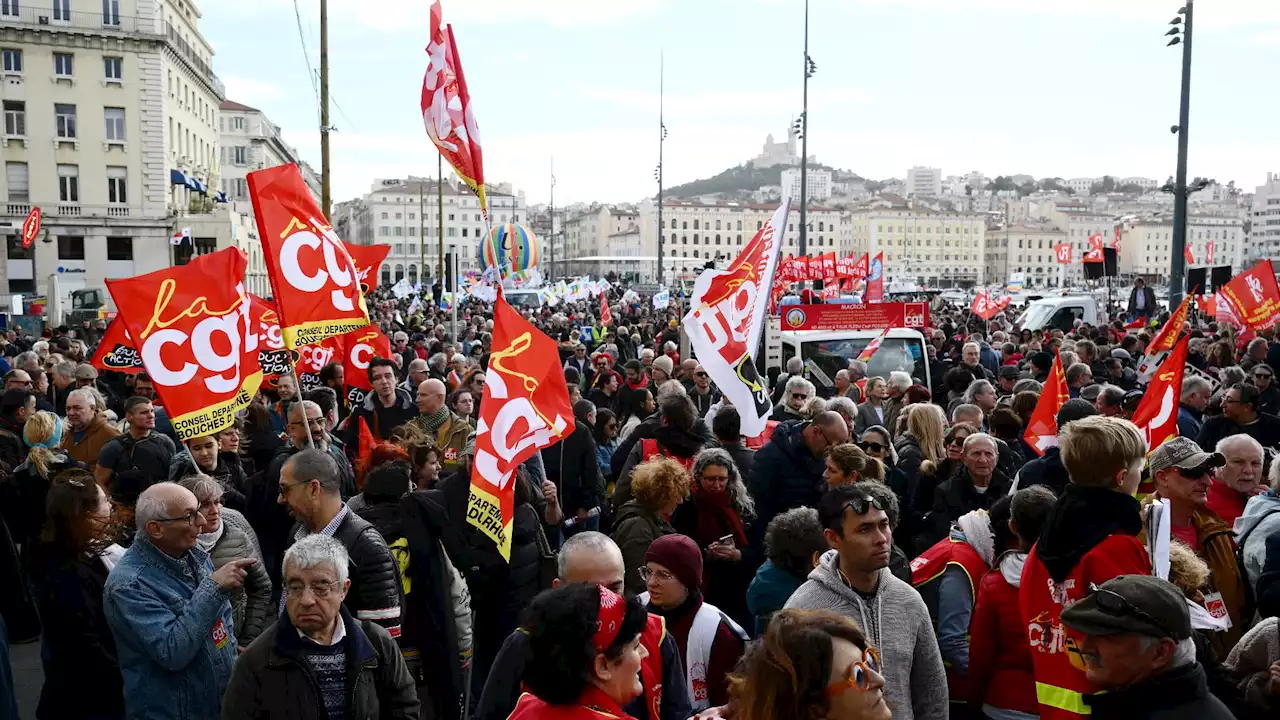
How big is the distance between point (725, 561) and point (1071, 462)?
1913 millimetres

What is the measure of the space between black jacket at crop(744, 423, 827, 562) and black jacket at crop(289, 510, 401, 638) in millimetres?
2418

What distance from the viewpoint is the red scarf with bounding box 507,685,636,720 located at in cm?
284

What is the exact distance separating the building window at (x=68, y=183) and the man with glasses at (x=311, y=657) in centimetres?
5764

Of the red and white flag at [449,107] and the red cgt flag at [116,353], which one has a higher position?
the red and white flag at [449,107]

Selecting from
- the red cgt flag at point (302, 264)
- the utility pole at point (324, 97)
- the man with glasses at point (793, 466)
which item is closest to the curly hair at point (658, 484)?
the man with glasses at point (793, 466)

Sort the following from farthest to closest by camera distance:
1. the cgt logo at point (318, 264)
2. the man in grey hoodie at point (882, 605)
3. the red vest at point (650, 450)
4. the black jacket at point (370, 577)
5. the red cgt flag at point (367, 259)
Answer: the red cgt flag at point (367, 259)
the red vest at point (650, 450)
the cgt logo at point (318, 264)
the black jacket at point (370, 577)
the man in grey hoodie at point (882, 605)

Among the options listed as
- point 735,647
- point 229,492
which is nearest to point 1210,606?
point 735,647

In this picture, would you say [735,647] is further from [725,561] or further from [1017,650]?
[725,561]

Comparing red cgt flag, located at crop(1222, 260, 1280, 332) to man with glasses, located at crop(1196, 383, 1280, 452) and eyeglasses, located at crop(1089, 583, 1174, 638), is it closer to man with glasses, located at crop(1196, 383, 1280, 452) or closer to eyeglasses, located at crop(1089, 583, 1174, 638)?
man with glasses, located at crop(1196, 383, 1280, 452)

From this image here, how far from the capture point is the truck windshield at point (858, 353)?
A: 13.0 metres

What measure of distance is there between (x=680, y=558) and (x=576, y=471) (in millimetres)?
3885

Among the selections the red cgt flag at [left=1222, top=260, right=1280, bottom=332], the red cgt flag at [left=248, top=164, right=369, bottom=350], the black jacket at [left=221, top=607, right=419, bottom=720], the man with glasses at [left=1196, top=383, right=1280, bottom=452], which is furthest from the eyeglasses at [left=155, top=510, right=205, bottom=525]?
the red cgt flag at [left=1222, top=260, right=1280, bottom=332]

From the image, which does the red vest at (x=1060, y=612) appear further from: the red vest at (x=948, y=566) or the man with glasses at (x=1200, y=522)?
the man with glasses at (x=1200, y=522)

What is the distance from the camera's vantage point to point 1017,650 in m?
3.98
